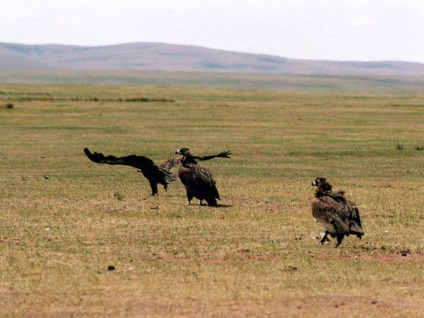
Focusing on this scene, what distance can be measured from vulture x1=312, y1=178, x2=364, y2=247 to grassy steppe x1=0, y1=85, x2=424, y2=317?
0.33 meters

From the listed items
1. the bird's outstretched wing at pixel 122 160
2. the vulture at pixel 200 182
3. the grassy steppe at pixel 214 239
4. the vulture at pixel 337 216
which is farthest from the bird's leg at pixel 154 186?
the vulture at pixel 337 216

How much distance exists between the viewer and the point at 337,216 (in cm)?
1619

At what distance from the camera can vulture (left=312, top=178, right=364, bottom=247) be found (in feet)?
52.7

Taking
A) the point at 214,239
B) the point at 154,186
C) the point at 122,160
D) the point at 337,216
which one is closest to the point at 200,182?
the point at 122,160

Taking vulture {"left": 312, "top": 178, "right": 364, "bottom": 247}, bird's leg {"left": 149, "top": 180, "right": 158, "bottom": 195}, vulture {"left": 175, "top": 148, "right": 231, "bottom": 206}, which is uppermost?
vulture {"left": 312, "top": 178, "right": 364, "bottom": 247}

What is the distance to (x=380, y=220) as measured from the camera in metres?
20.1

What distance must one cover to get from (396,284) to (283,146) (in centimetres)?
2833

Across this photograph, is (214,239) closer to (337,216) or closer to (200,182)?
(337,216)

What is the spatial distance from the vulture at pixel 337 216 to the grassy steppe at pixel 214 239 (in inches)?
13.2

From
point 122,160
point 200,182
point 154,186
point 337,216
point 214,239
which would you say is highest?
point 337,216

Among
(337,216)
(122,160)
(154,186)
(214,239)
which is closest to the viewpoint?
(337,216)

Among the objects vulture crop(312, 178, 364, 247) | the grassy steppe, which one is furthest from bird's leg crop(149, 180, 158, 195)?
vulture crop(312, 178, 364, 247)

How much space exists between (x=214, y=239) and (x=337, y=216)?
229 cm

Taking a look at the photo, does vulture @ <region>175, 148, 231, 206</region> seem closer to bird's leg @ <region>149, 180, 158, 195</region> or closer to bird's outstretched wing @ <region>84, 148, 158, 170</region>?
bird's outstretched wing @ <region>84, 148, 158, 170</region>
